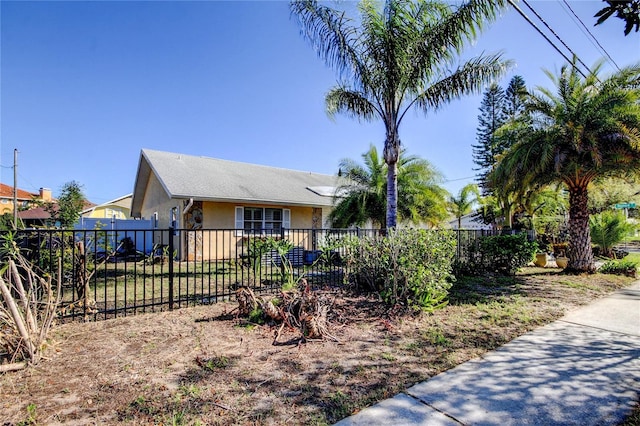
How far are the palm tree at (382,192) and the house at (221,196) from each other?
7.68 ft

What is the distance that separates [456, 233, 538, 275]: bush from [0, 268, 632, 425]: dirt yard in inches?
136

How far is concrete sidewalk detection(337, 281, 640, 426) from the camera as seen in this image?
8.27ft

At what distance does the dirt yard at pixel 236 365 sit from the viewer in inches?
102

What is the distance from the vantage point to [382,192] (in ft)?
44.7

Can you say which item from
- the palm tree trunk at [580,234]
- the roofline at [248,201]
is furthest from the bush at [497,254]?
the roofline at [248,201]

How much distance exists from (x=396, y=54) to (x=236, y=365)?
8.38m

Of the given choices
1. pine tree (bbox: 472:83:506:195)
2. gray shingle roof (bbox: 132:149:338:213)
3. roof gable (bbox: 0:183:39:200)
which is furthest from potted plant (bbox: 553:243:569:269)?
roof gable (bbox: 0:183:39:200)

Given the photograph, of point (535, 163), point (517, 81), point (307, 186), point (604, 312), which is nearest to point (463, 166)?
point (517, 81)

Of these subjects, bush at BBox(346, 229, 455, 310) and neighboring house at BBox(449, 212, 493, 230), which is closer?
bush at BBox(346, 229, 455, 310)

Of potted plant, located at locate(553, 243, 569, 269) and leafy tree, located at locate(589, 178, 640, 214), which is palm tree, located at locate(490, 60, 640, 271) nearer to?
potted plant, located at locate(553, 243, 569, 269)

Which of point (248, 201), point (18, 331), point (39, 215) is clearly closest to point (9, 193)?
point (39, 215)

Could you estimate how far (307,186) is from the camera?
18188mm

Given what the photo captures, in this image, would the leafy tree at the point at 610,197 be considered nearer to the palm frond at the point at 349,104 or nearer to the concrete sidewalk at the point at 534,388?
the palm frond at the point at 349,104

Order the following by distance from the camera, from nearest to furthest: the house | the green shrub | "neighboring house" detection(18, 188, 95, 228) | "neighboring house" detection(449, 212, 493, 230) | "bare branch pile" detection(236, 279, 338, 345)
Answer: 1. "bare branch pile" detection(236, 279, 338, 345)
2. the green shrub
3. "neighboring house" detection(18, 188, 95, 228)
4. the house
5. "neighboring house" detection(449, 212, 493, 230)
